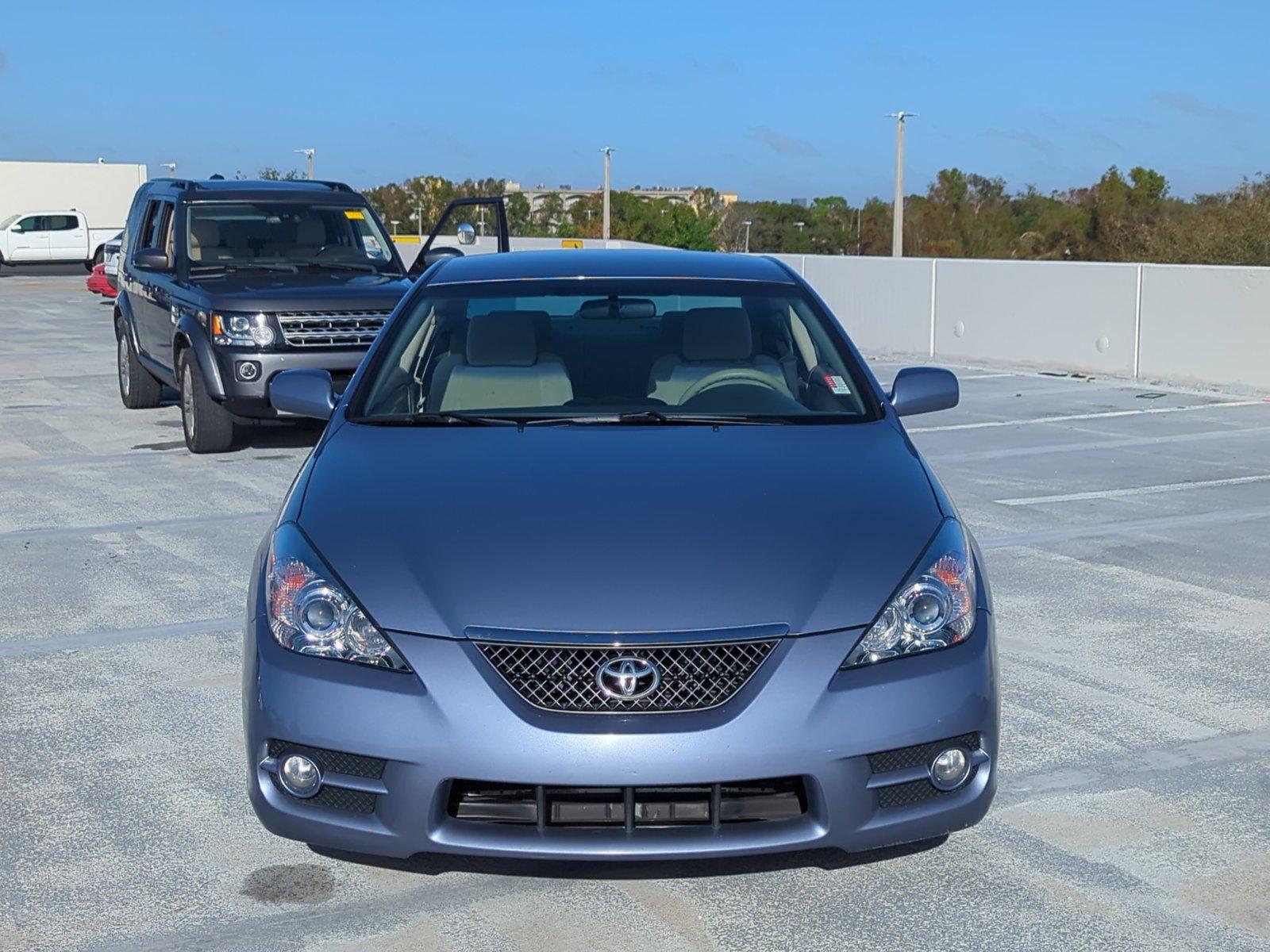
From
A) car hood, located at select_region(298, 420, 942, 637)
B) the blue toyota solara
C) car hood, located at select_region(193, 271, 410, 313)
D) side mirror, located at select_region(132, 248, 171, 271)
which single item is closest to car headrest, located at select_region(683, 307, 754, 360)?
car hood, located at select_region(298, 420, 942, 637)

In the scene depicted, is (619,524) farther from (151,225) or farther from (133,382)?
(133,382)

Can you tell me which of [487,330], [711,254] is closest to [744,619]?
[487,330]

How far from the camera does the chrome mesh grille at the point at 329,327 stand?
Result: 36.9 feet

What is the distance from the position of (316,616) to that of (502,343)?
5.87 feet

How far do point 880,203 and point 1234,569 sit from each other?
111303mm

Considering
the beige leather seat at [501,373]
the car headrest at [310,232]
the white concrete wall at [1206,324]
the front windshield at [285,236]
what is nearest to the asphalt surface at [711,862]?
the beige leather seat at [501,373]

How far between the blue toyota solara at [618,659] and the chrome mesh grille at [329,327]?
22.8ft

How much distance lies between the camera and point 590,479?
430 cm

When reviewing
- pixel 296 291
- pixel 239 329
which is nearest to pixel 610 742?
pixel 239 329

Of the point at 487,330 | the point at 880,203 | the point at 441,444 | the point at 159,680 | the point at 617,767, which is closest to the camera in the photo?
the point at 617,767

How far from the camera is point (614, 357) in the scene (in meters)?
5.36

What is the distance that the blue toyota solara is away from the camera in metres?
3.49

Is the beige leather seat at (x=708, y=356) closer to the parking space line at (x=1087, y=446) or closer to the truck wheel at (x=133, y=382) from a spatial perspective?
the parking space line at (x=1087, y=446)

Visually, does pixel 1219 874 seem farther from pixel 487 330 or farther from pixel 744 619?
pixel 487 330
